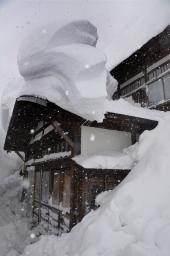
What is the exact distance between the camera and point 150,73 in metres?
9.88

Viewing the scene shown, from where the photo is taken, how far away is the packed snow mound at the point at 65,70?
6754 mm

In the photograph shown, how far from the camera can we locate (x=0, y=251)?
8.79 metres

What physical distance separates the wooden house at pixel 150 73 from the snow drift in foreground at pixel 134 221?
2.27m

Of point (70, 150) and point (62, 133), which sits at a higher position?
point (62, 133)

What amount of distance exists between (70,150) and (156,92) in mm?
3874

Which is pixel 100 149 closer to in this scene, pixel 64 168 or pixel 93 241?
pixel 64 168

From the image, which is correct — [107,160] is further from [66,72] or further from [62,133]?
[66,72]

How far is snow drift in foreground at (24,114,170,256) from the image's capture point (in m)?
4.98

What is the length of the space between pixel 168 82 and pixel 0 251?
849 centimetres

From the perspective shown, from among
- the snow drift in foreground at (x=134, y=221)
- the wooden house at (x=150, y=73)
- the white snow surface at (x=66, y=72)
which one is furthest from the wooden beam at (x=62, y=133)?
the wooden house at (x=150, y=73)

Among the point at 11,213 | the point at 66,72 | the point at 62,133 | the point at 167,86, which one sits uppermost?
the point at 167,86

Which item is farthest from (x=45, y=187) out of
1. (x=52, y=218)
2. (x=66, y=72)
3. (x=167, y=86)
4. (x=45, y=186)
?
(x=167, y=86)

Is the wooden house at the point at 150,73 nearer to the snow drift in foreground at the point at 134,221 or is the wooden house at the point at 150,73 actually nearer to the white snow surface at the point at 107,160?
the snow drift in foreground at the point at 134,221

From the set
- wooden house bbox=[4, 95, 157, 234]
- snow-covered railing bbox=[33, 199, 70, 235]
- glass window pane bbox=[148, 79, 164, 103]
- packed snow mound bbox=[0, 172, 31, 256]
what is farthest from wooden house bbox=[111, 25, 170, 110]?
packed snow mound bbox=[0, 172, 31, 256]
